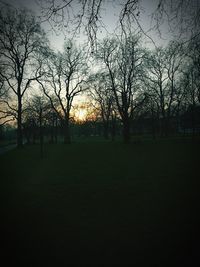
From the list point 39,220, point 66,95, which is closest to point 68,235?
point 39,220

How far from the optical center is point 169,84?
41.7 metres

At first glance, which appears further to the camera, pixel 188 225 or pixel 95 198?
pixel 95 198

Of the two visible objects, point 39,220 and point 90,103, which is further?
point 90,103

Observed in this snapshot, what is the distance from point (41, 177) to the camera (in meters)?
9.98

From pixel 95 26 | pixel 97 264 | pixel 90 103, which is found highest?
pixel 90 103

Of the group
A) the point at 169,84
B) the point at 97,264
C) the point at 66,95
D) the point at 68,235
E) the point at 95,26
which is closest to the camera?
the point at 97,264

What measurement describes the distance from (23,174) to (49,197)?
4.27m

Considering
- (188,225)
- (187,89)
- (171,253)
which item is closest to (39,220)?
(171,253)

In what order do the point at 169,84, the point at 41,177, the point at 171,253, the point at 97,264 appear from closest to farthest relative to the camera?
the point at 97,264
the point at 171,253
the point at 41,177
the point at 169,84

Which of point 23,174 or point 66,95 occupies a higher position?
point 66,95

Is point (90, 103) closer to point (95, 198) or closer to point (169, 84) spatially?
point (169, 84)

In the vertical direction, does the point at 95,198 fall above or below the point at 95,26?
below

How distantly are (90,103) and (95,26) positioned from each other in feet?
143

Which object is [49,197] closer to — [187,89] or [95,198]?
[95,198]
